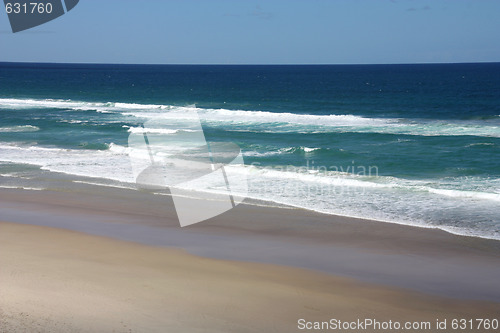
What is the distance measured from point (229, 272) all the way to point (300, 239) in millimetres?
2063

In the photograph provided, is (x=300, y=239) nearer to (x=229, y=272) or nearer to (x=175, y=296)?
(x=229, y=272)

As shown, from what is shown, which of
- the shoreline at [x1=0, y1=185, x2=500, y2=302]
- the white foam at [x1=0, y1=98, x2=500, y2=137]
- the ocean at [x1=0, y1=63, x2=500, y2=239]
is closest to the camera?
the shoreline at [x1=0, y1=185, x2=500, y2=302]

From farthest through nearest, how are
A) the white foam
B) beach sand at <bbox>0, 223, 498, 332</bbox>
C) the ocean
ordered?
the white foam → the ocean → beach sand at <bbox>0, 223, 498, 332</bbox>

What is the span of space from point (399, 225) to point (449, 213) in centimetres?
138

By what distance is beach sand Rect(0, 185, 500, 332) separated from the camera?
6.09 metres

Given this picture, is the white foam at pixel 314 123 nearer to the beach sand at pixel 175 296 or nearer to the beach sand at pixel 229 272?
the beach sand at pixel 229 272

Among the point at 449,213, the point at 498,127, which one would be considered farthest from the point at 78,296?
the point at 498,127

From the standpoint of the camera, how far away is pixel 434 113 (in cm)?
3528

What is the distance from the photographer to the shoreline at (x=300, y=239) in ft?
25.2

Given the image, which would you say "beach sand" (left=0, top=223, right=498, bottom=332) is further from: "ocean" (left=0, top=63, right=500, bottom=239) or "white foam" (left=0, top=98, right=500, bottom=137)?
"white foam" (left=0, top=98, right=500, bottom=137)

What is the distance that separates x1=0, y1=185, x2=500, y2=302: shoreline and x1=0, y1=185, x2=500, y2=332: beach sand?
0.09 ft

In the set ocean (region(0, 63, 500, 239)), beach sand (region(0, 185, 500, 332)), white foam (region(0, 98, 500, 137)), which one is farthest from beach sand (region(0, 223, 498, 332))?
white foam (region(0, 98, 500, 137))

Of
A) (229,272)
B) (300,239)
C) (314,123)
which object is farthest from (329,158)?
(229,272)

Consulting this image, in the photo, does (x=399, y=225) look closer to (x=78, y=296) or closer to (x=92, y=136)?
(x=78, y=296)
